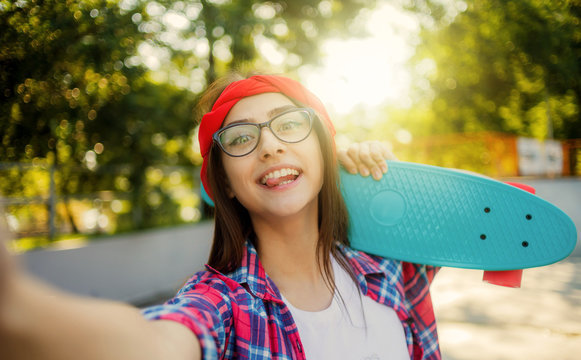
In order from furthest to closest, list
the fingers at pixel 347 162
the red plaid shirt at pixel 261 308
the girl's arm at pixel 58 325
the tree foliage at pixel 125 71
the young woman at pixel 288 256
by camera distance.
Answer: the fingers at pixel 347 162 → the tree foliage at pixel 125 71 → the young woman at pixel 288 256 → the red plaid shirt at pixel 261 308 → the girl's arm at pixel 58 325

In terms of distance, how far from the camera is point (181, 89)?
572cm

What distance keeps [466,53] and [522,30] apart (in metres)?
0.54

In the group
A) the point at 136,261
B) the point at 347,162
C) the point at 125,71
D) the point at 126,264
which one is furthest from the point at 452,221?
the point at 136,261

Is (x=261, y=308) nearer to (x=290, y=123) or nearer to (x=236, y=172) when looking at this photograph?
(x=236, y=172)

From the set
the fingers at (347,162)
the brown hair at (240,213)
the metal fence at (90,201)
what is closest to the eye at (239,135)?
the brown hair at (240,213)

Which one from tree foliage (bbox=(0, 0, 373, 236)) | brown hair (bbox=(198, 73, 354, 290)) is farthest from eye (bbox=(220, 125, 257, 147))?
tree foliage (bbox=(0, 0, 373, 236))

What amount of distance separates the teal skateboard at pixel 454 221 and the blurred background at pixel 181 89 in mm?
298

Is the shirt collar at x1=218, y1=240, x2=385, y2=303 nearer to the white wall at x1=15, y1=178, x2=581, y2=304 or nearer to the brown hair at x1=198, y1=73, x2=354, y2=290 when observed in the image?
the brown hair at x1=198, y1=73, x2=354, y2=290

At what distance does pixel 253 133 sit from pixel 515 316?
81.5 inches

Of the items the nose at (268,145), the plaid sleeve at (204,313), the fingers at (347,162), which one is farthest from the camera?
the fingers at (347,162)

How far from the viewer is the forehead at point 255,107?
4.05 ft

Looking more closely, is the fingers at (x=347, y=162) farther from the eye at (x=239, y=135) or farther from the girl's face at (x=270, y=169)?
the eye at (x=239, y=135)

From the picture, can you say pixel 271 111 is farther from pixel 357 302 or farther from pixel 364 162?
pixel 357 302

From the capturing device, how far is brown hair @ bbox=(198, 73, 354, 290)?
1.29 metres
